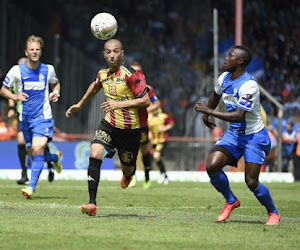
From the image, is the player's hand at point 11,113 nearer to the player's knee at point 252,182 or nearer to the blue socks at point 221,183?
the blue socks at point 221,183

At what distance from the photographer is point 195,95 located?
23.5m

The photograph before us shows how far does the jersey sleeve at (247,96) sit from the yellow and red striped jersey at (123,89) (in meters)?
1.46

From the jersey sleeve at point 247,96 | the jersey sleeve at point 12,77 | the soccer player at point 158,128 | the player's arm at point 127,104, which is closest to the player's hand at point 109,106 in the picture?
the player's arm at point 127,104

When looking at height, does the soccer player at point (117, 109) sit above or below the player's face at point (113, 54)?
below

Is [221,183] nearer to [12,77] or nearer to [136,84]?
[136,84]

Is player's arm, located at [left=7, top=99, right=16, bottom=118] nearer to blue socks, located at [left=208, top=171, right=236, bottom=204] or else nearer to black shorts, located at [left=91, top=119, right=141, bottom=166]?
black shorts, located at [left=91, top=119, right=141, bottom=166]

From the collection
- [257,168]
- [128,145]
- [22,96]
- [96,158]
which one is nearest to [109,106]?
[96,158]

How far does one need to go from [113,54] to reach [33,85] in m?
3.70

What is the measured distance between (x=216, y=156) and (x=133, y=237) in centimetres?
214

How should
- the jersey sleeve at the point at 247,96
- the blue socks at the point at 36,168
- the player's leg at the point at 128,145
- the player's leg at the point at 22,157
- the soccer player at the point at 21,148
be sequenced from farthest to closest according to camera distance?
the player's leg at the point at 22,157 < the soccer player at the point at 21,148 < the blue socks at the point at 36,168 < the player's leg at the point at 128,145 < the jersey sleeve at the point at 247,96

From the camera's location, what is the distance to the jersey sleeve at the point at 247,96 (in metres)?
9.59

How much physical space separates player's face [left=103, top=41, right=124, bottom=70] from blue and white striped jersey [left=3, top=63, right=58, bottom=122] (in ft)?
11.6

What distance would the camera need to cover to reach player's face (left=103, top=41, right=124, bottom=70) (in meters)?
10.6

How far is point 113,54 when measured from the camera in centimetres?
1058
